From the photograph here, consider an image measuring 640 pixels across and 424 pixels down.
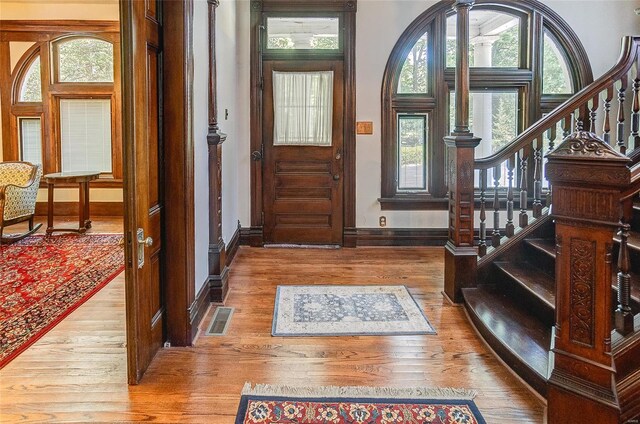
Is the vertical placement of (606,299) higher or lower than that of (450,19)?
lower

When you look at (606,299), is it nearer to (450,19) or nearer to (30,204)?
(450,19)

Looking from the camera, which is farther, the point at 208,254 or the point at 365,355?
the point at 208,254

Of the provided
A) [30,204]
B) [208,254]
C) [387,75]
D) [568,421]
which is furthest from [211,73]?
[30,204]

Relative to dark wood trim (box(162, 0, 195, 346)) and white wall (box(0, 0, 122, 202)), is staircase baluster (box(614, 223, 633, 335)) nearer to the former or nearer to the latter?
dark wood trim (box(162, 0, 195, 346))

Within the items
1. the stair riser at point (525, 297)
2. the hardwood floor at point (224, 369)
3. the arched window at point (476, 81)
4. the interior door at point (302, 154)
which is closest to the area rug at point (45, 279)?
the hardwood floor at point (224, 369)

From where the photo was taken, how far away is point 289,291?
401 cm

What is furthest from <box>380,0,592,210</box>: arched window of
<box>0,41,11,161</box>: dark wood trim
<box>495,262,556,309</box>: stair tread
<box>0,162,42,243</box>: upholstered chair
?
<box>0,41,11,161</box>: dark wood trim

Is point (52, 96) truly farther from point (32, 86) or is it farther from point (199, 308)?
point (199, 308)

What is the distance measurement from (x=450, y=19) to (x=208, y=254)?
12.7ft

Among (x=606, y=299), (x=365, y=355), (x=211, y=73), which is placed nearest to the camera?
(x=606, y=299)

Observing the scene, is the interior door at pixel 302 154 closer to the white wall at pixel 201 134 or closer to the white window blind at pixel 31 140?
the white wall at pixel 201 134

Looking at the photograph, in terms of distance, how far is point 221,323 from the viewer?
3.30 m

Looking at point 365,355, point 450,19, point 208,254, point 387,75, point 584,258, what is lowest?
point 365,355

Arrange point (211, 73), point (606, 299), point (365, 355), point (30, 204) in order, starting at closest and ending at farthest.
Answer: point (606, 299)
point (365, 355)
point (211, 73)
point (30, 204)
